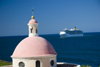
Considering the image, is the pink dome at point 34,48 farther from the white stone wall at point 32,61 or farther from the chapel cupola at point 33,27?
the chapel cupola at point 33,27

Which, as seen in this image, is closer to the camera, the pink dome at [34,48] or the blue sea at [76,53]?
the pink dome at [34,48]

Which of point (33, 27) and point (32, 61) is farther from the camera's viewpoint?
point (33, 27)

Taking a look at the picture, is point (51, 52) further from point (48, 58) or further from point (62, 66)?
point (62, 66)

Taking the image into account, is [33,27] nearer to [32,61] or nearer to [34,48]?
[34,48]

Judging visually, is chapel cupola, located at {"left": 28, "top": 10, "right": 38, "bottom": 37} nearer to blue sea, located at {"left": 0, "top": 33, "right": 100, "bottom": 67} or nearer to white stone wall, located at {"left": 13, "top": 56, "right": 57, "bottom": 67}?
white stone wall, located at {"left": 13, "top": 56, "right": 57, "bottom": 67}

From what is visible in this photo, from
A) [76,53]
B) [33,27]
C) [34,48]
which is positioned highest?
[33,27]

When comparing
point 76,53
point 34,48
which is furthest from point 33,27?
point 76,53

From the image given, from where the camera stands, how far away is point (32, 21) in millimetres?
21125

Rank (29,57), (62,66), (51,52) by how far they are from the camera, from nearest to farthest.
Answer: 1. (29,57)
2. (51,52)
3. (62,66)

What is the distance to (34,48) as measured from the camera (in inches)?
775

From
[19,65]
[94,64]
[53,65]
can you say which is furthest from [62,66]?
[94,64]

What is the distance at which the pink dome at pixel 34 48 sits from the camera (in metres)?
19.5

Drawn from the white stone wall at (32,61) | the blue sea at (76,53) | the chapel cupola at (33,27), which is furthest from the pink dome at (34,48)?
the blue sea at (76,53)

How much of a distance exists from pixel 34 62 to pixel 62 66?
4532 mm
